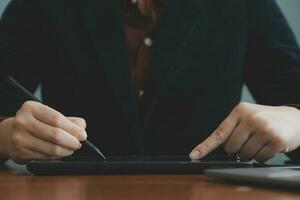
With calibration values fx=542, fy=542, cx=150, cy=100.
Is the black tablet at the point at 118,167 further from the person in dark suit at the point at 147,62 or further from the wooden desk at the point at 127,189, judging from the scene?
the person in dark suit at the point at 147,62

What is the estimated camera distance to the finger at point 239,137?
0.68m

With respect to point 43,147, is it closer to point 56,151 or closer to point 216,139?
point 56,151

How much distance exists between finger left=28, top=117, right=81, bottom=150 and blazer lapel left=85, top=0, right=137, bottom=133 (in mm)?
341

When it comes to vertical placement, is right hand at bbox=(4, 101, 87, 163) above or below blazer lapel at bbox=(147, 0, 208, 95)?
below

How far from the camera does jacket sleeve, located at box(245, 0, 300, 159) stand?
3.55ft

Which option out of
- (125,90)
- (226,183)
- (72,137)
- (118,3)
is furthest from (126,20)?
(226,183)

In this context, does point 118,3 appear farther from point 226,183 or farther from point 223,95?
point 226,183

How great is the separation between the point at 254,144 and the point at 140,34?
1.42 feet

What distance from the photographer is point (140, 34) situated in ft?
3.44

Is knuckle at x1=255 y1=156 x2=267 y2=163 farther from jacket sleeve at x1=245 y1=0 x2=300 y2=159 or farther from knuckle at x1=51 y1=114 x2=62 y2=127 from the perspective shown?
jacket sleeve at x1=245 y1=0 x2=300 y2=159

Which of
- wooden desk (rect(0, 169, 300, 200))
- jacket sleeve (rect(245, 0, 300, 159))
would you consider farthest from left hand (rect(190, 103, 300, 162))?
jacket sleeve (rect(245, 0, 300, 159))

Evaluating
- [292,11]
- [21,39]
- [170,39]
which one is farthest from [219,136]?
[292,11]

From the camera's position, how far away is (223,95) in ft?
3.60

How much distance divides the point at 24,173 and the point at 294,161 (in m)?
0.47
